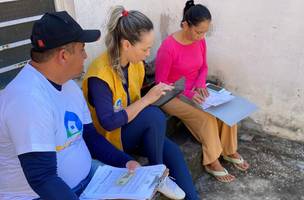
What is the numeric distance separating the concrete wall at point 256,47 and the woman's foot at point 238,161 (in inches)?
23.5

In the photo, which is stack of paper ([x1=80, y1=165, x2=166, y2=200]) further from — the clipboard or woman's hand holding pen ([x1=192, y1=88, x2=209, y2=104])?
woman's hand holding pen ([x1=192, y1=88, x2=209, y2=104])

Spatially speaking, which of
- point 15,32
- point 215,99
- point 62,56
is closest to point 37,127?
point 62,56

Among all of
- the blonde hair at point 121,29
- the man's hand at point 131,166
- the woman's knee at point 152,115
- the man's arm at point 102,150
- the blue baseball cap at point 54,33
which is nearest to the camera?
the blue baseball cap at point 54,33

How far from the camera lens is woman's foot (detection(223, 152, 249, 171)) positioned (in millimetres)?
3459

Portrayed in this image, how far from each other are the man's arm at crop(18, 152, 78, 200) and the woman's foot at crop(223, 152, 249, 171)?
205 centimetres

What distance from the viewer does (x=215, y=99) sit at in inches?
130

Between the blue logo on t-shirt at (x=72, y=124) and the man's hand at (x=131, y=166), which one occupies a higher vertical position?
the blue logo on t-shirt at (x=72, y=124)

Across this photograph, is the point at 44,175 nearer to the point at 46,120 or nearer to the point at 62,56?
the point at 46,120

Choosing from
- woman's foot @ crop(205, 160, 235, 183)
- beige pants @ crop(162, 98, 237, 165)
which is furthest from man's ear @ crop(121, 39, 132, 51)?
woman's foot @ crop(205, 160, 235, 183)

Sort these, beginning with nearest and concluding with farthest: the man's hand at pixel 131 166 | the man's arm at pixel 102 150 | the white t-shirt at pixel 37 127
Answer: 1. the white t-shirt at pixel 37 127
2. the man's hand at pixel 131 166
3. the man's arm at pixel 102 150

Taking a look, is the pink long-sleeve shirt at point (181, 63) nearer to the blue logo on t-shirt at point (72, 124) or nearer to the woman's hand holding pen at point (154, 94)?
the woman's hand holding pen at point (154, 94)

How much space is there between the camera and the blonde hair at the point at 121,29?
246 cm

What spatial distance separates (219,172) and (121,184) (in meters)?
1.43

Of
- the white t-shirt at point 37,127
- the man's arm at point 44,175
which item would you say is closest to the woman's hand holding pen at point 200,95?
the white t-shirt at point 37,127
